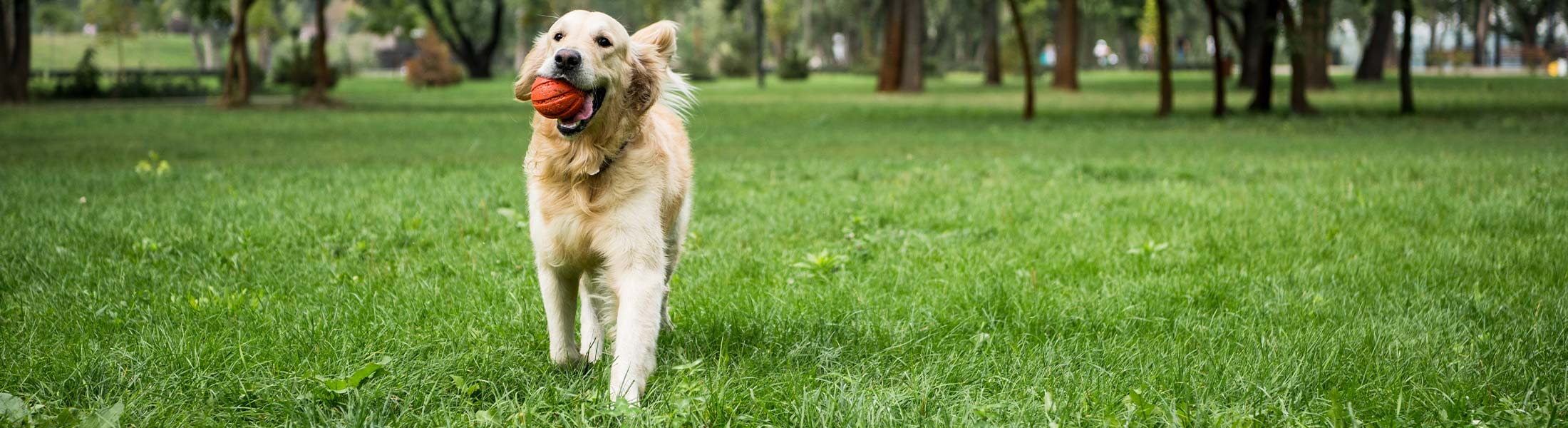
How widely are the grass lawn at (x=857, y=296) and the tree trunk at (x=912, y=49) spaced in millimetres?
27648

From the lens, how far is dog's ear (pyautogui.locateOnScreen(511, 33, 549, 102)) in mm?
3643

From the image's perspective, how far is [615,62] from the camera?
358 centimetres

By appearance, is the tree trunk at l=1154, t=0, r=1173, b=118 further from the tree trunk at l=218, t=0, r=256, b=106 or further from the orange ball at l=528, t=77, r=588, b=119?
the tree trunk at l=218, t=0, r=256, b=106

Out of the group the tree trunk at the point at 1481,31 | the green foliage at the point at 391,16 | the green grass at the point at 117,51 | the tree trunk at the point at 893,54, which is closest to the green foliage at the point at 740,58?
the green foliage at the point at 391,16

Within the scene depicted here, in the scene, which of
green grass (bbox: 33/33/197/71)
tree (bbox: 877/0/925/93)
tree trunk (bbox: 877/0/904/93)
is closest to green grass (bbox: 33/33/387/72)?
green grass (bbox: 33/33/197/71)

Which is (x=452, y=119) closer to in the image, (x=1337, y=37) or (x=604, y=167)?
(x=604, y=167)

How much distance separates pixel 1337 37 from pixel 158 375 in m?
125

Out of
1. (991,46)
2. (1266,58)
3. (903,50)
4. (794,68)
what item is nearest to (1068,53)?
(903,50)

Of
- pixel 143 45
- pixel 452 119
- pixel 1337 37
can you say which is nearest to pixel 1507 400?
pixel 452 119

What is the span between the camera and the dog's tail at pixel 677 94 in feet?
12.9

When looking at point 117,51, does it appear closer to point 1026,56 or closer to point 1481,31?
point 1026,56

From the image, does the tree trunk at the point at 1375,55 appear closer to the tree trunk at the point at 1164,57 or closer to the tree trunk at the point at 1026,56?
the tree trunk at the point at 1164,57

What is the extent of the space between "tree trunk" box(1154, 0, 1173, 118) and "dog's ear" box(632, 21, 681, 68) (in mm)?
19368

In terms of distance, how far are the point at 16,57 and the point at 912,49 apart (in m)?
25.9
